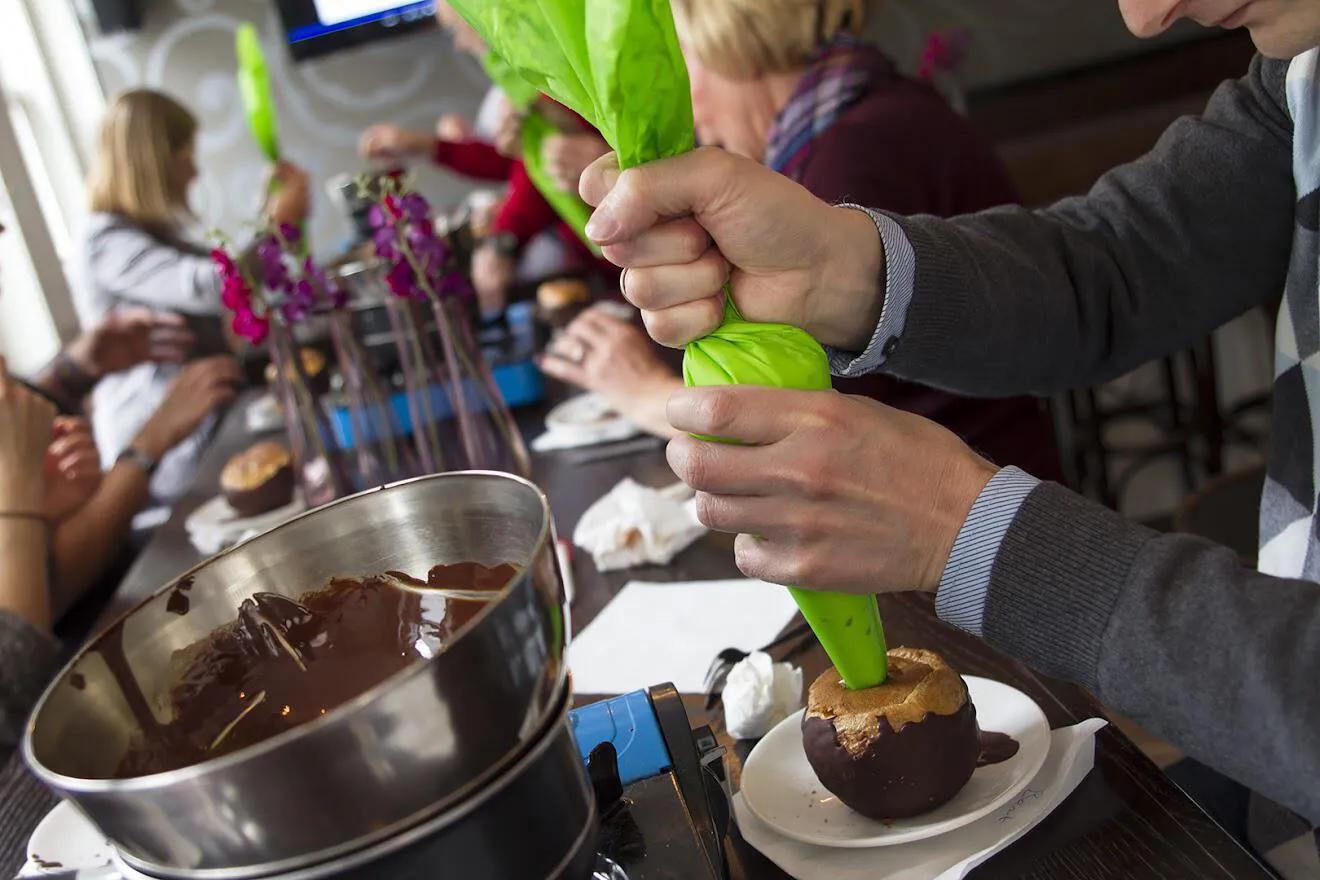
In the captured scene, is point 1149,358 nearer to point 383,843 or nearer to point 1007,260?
point 1007,260

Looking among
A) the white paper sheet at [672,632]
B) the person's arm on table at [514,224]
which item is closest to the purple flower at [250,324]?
the white paper sheet at [672,632]

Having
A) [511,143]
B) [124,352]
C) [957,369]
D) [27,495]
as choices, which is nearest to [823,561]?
[957,369]

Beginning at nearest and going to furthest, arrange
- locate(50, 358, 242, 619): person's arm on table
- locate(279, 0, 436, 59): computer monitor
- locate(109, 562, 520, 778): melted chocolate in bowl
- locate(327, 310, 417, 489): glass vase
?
locate(109, 562, 520, 778): melted chocolate in bowl, locate(327, 310, 417, 489): glass vase, locate(50, 358, 242, 619): person's arm on table, locate(279, 0, 436, 59): computer monitor

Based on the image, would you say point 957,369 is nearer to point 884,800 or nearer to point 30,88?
point 884,800

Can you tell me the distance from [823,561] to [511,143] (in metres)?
2.17

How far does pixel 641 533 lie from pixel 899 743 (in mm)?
647

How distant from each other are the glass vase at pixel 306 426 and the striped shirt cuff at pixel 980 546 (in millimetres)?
1121

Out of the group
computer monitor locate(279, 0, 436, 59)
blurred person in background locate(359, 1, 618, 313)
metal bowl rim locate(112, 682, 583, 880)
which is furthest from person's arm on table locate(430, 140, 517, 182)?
metal bowl rim locate(112, 682, 583, 880)

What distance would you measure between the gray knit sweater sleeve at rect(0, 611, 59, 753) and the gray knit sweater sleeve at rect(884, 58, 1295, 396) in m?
1.16

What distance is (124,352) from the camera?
10.9ft

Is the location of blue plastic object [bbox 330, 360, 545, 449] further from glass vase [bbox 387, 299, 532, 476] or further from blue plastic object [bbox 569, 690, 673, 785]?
blue plastic object [bbox 569, 690, 673, 785]

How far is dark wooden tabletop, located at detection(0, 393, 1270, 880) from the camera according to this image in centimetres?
72

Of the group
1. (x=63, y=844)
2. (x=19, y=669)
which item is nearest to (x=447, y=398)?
(x=19, y=669)

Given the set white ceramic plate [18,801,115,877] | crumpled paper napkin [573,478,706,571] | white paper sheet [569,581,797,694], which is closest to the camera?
white ceramic plate [18,801,115,877]
